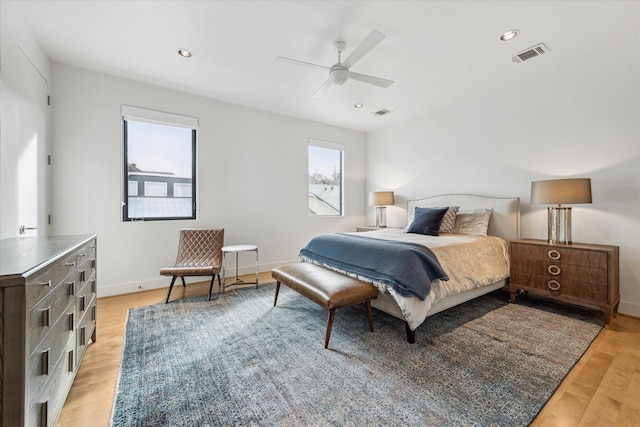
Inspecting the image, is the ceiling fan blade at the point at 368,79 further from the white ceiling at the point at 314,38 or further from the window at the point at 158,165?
the window at the point at 158,165

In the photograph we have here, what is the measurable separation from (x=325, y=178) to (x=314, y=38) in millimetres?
2990

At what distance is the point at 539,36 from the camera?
97.4 inches

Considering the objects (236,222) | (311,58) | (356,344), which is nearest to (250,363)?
(356,344)

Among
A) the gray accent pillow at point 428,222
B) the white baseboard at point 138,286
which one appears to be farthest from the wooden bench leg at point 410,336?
the white baseboard at point 138,286

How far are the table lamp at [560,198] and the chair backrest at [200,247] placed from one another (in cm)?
380

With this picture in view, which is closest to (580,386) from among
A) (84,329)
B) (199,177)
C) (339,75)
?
(339,75)

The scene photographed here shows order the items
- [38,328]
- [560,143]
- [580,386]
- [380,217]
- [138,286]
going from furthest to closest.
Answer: [380,217], [138,286], [560,143], [580,386], [38,328]

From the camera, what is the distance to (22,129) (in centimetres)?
229

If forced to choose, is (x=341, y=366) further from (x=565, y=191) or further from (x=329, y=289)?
(x=565, y=191)

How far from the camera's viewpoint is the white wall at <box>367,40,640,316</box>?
2.74 m

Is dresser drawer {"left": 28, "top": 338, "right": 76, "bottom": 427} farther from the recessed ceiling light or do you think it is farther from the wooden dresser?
the recessed ceiling light

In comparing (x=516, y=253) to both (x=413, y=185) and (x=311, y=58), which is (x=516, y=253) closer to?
(x=413, y=185)

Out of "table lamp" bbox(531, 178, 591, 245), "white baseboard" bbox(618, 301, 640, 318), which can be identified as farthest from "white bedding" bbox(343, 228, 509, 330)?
"white baseboard" bbox(618, 301, 640, 318)

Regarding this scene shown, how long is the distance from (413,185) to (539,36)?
8.72 ft
